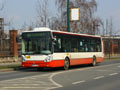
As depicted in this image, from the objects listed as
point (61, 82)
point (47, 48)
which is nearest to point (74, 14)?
point (47, 48)

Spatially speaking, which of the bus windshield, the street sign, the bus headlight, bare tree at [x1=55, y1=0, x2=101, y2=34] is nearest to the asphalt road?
the bus headlight

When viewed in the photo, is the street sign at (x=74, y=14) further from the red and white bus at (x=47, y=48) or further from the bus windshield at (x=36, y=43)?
the bus windshield at (x=36, y=43)

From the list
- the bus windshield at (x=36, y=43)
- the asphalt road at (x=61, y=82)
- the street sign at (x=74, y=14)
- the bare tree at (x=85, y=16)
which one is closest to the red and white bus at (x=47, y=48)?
the bus windshield at (x=36, y=43)

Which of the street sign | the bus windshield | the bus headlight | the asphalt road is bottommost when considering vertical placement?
the asphalt road

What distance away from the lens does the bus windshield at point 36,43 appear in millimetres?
21125

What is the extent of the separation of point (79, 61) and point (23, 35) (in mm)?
5758

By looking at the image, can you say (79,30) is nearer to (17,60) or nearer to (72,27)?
(72,27)

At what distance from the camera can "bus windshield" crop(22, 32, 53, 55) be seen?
69.3ft

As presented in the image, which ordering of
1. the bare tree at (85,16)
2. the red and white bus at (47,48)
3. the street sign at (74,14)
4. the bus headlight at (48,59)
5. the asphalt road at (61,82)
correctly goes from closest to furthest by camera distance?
the asphalt road at (61,82) → the bus headlight at (48,59) → the red and white bus at (47,48) → the street sign at (74,14) → the bare tree at (85,16)

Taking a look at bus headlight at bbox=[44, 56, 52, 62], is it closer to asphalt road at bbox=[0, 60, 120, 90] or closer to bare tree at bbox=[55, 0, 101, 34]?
asphalt road at bbox=[0, 60, 120, 90]

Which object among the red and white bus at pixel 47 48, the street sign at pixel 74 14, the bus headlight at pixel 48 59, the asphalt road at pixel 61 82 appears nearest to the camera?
the asphalt road at pixel 61 82

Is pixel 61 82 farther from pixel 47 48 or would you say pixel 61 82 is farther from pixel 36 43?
pixel 36 43

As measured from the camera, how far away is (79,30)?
52.9m

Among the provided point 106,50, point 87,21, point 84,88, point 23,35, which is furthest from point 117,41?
point 84,88
